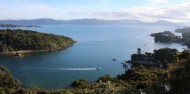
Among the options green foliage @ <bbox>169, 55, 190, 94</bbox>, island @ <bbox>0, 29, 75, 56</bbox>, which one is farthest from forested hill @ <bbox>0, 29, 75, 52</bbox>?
green foliage @ <bbox>169, 55, 190, 94</bbox>

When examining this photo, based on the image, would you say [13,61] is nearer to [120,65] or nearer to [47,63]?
[47,63]

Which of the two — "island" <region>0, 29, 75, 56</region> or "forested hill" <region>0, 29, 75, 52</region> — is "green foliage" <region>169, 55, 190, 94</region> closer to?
"island" <region>0, 29, 75, 56</region>

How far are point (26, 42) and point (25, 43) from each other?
2.57 feet

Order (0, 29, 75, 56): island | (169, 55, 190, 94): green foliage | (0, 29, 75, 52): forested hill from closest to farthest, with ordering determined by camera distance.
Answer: (169, 55, 190, 94): green foliage
(0, 29, 75, 56): island
(0, 29, 75, 52): forested hill

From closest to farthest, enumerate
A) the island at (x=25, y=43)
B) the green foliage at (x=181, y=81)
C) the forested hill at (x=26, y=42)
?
the green foliage at (x=181, y=81) → the island at (x=25, y=43) → the forested hill at (x=26, y=42)

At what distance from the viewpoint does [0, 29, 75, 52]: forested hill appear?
66000 mm

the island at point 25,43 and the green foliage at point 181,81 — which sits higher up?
the green foliage at point 181,81

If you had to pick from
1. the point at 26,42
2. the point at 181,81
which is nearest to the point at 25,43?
the point at 26,42

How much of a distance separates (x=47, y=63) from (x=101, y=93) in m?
42.2

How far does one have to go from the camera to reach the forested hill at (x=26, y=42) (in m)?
66.0

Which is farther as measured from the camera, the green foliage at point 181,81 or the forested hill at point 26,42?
the forested hill at point 26,42

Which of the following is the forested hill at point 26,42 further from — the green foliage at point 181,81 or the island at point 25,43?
the green foliage at point 181,81

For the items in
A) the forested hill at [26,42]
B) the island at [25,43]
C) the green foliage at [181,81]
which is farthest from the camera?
the forested hill at [26,42]

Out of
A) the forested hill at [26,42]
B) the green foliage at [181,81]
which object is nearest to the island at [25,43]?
the forested hill at [26,42]
